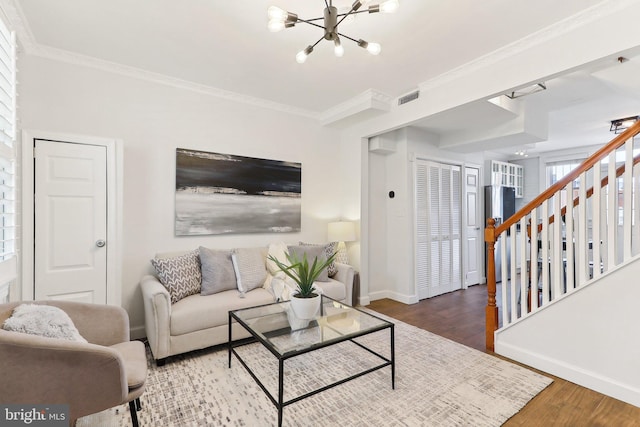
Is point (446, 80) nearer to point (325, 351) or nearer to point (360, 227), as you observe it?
point (360, 227)

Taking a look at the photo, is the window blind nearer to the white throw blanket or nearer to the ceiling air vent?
the white throw blanket

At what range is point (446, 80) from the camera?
9.63 feet

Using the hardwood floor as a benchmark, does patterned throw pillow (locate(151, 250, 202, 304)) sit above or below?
above

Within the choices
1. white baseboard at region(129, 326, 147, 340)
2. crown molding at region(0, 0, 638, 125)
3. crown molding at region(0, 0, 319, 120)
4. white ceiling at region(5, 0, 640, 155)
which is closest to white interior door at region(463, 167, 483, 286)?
white ceiling at region(5, 0, 640, 155)

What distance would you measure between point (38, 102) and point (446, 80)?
3.68 meters

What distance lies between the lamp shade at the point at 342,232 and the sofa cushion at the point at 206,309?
132 centimetres

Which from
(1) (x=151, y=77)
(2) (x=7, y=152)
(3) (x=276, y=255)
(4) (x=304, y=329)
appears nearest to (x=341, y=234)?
(3) (x=276, y=255)

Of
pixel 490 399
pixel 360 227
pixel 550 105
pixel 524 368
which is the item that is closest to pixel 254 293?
pixel 360 227

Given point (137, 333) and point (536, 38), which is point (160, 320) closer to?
point (137, 333)

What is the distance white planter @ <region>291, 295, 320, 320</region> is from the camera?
2.18 metres

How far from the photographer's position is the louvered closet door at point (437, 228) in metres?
4.29

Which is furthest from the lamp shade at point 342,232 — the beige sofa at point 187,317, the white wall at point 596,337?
the white wall at point 596,337

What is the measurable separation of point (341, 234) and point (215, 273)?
5.44 feet

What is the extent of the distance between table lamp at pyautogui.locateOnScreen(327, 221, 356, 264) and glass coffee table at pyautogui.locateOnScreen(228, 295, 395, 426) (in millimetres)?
1381
